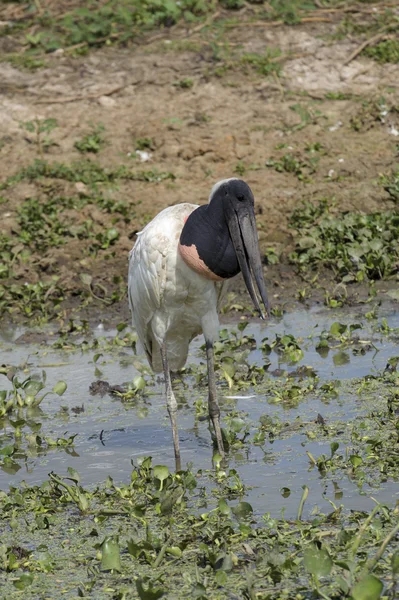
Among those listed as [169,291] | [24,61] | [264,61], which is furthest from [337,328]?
[24,61]

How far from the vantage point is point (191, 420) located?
6008 millimetres

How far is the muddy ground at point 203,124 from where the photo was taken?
8766 millimetres

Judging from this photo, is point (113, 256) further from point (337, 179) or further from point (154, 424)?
point (154, 424)

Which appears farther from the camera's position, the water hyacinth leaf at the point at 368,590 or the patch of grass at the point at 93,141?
the patch of grass at the point at 93,141

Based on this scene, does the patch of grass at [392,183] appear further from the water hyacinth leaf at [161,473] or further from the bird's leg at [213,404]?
the water hyacinth leaf at [161,473]

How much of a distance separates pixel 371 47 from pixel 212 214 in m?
5.98

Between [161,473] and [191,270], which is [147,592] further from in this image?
[191,270]

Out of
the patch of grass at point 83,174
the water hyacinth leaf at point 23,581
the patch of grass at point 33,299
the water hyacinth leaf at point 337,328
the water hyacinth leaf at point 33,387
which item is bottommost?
the patch of grass at point 33,299

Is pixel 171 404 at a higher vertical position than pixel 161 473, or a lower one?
lower

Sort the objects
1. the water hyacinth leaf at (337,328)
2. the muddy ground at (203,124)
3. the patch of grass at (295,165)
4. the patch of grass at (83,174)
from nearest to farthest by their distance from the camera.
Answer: the water hyacinth leaf at (337,328) → the muddy ground at (203,124) → the patch of grass at (295,165) → the patch of grass at (83,174)

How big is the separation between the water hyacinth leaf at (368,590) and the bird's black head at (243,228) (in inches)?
76.9

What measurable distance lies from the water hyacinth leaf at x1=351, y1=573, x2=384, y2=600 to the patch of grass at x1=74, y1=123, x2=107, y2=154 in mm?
6897

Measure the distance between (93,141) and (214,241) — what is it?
486 cm

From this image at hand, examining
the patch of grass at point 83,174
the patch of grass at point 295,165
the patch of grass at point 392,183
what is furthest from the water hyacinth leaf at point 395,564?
the patch of grass at point 83,174
